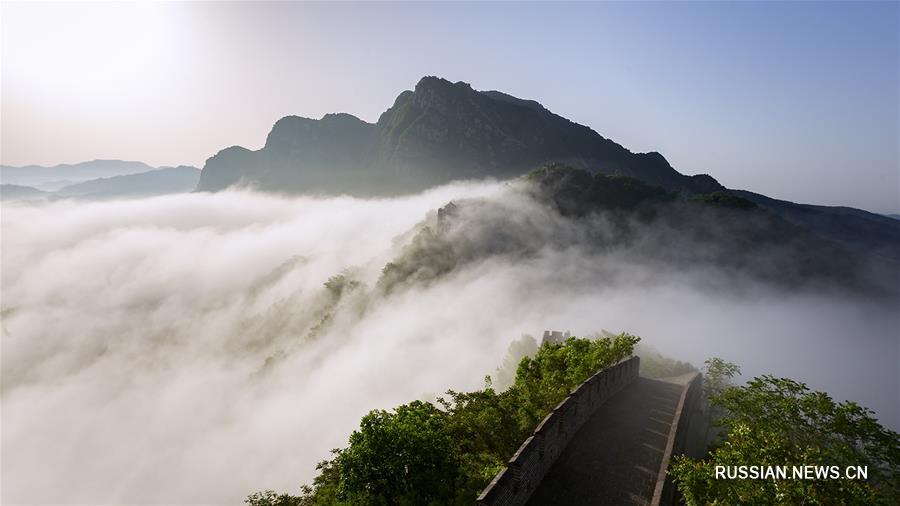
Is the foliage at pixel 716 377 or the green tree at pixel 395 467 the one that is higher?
the green tree at pixel 395 467

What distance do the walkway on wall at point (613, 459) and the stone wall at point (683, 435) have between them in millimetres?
454

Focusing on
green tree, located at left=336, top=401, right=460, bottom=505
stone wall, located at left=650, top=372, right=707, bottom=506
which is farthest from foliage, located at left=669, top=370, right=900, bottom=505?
green tree, located at left=336, top=401, right=460, bottom=505

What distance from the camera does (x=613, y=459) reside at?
22.0 metres

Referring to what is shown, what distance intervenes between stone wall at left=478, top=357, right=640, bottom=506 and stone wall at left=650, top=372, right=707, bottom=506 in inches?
181

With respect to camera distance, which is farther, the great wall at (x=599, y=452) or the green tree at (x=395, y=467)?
the great wall at (x=599, y=452)

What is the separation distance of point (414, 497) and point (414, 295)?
129 meters

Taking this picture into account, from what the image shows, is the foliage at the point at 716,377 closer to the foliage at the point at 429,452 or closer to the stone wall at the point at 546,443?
the stone wall at the point at 546,443

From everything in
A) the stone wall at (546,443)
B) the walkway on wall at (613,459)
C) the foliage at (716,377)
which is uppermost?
the stone wall at (546,443)

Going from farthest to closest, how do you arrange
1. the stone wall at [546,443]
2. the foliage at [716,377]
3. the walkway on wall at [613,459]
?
1. the foliage at [716,377]
2. the walkway on wall at [613,459]
3. the stone wall at [546,443]

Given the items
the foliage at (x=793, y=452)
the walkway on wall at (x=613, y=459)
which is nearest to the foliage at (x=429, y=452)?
the walkway on wall at (x=613, y=459)

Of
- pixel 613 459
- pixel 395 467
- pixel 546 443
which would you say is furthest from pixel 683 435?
pixel 395 467

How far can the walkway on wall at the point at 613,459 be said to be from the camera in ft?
63.2

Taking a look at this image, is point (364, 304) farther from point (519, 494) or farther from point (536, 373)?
point (519, 494)

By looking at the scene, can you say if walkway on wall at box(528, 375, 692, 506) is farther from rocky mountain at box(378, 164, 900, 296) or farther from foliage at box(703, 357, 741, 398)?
rocky mountain at box(378, 164, 900, 296)
